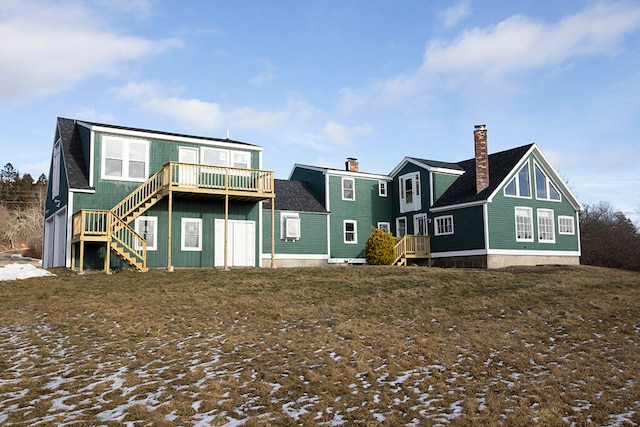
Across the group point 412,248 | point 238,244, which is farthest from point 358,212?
point 238,244

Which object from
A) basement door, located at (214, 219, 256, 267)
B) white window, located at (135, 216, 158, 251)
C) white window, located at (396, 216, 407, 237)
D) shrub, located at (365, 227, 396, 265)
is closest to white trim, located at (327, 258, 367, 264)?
shrub, located at (365, 227, 396, 265)

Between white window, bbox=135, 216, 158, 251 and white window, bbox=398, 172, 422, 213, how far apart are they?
53.9 ft

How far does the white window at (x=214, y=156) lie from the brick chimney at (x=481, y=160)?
14035 millimetres

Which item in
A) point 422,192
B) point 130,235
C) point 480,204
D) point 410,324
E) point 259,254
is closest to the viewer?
point 410,324

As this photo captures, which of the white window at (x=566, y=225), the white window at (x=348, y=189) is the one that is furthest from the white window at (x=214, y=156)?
the white window at (x=566, y=225)

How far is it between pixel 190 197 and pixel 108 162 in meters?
3.83

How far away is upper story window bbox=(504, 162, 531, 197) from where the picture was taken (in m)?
30.3

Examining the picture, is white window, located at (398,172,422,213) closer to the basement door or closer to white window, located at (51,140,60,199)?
the basement door

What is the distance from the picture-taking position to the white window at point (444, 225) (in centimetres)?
3097

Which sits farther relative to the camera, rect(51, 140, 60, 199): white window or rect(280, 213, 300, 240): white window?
rect(280, 213, 300, 240): white window

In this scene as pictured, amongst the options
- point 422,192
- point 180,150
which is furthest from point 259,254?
point 422,192

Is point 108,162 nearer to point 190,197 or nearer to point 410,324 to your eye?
point 190,197

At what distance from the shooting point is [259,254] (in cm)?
2658

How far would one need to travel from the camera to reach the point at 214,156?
2600 cm
